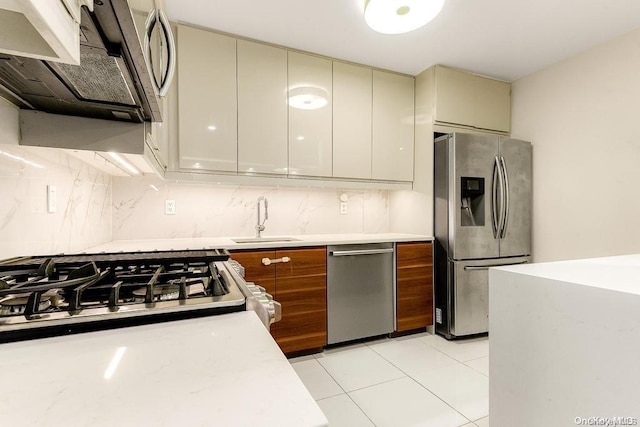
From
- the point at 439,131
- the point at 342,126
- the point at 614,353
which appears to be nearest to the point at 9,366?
the point at 614,353

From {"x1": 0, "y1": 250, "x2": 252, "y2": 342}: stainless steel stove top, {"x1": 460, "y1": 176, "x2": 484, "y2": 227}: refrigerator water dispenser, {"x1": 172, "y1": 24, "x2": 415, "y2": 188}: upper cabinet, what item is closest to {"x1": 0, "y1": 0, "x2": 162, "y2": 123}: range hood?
{"x1": 0, "y1": 250, "x2": 252, "y2": 342}: stainless steel stove top

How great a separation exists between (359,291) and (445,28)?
201cm

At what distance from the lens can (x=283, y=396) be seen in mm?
396

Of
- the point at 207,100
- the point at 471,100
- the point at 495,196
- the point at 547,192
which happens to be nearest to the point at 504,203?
the point at 495,196

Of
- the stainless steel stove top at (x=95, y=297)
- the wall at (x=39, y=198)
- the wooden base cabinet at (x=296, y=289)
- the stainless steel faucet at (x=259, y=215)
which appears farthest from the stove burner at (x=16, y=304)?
the stainless steel faucet at (x=259, y=215)

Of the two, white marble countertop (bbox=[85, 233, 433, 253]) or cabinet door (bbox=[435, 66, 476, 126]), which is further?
cabinet door (bbox=[435, 66, 476, 126])

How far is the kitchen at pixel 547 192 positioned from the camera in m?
2.16

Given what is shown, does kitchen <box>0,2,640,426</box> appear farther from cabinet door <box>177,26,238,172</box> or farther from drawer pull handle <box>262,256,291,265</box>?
drawer pull handle <box>262,256,291,265</box>

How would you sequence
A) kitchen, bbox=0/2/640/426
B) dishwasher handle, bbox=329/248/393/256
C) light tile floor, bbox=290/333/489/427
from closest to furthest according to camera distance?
light tile floor, bbox=290/333/489/427 < kitchen, bbox=0/2/640/426 < dishwasher handle, bbox=329/248/393/256

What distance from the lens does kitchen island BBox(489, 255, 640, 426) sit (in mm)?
795

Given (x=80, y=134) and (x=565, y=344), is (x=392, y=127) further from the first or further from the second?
(x=80, y=134)

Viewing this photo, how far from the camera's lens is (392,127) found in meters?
2.79

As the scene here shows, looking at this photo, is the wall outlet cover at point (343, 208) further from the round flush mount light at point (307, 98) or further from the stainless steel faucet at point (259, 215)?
the round flush mount light at point (307, 98)

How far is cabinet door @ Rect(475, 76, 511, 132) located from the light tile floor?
1977mm
